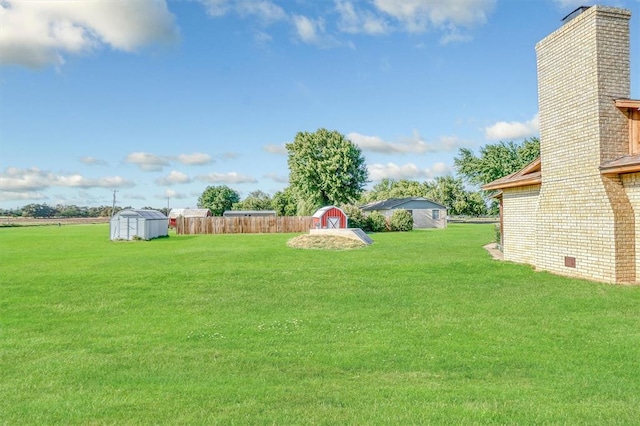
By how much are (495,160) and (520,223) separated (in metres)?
28.6

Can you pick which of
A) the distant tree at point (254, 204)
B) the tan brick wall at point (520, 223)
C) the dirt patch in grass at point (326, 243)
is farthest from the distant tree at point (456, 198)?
the tan brick wall at point (520, 223)

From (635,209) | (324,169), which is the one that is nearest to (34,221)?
(324,169)

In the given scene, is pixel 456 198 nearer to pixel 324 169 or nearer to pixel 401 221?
pixel 324 169

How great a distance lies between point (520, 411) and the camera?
3.77m

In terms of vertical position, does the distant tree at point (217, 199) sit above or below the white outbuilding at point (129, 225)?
above

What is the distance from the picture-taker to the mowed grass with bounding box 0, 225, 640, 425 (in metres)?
3.93

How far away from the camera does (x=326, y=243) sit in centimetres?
2212

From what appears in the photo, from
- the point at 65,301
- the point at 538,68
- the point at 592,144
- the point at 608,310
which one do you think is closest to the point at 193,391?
the point at 65,301

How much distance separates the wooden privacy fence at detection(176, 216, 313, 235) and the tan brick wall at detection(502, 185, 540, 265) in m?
26.4

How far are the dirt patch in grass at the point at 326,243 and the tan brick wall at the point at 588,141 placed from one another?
11086mm

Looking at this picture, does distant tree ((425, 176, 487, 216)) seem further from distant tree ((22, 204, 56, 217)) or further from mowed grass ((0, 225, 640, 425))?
distant tree ((22, 204, 56, 217))

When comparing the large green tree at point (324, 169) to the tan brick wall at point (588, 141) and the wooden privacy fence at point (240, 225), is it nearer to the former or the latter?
the wooden privacy fence at point (240, 225)

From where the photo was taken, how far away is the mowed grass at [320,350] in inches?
155

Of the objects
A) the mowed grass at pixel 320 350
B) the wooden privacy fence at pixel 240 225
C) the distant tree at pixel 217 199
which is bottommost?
the mowed grass at pixel 320 350
